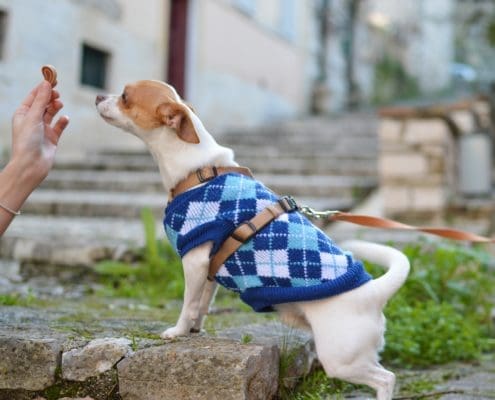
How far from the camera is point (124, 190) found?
732 cm

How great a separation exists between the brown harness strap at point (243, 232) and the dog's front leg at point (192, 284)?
3 centimetres

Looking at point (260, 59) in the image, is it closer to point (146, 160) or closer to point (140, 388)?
point (146, 160)

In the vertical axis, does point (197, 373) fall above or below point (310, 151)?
below

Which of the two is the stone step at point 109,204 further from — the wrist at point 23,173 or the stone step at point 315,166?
the wrist at point 23,173

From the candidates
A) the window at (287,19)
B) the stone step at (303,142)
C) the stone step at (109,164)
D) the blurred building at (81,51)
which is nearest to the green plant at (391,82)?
the window at (287,19)

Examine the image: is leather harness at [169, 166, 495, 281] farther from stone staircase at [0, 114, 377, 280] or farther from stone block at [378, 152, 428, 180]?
stone block at [378, 152, 428, 180]

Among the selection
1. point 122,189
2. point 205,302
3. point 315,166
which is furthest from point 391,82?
point 205,302

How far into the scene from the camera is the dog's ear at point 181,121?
2266 millimetres

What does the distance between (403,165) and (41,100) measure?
13.1 feet

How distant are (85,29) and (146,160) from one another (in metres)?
1.98

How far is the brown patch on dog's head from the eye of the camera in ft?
7.45

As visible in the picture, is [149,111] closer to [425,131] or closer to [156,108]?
[156,108]

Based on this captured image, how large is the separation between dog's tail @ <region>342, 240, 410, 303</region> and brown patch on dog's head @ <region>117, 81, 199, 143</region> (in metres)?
0.63

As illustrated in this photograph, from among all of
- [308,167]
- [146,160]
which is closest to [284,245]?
[308,167]
